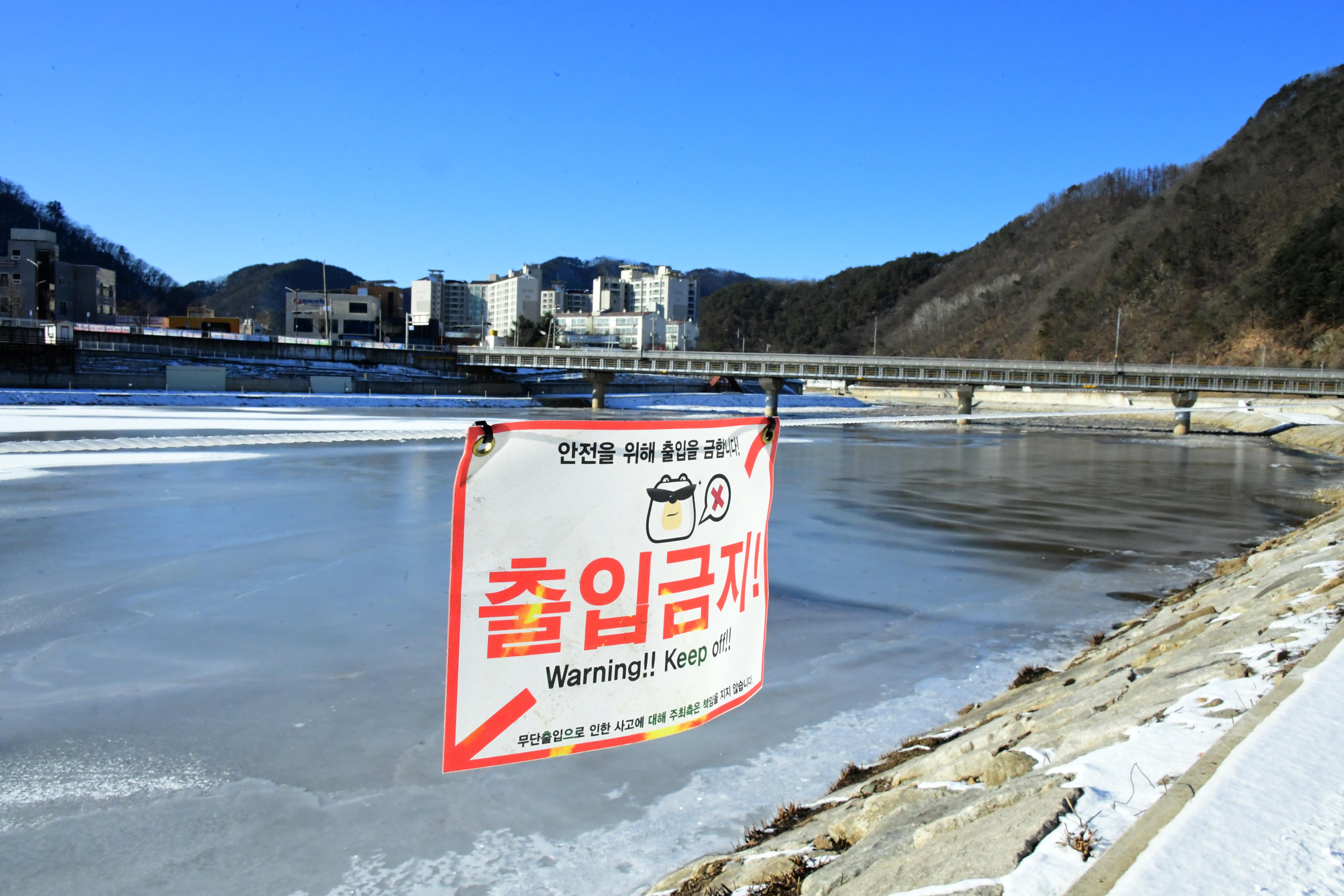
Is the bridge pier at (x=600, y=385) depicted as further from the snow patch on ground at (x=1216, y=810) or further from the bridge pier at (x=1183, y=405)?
the snow patch on ground at (x=1216, y=810)

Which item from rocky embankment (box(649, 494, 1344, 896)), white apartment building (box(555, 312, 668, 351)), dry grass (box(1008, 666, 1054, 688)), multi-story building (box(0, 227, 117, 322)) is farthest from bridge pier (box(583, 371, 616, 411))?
white apartment building (box(555, 312, 668, 351))

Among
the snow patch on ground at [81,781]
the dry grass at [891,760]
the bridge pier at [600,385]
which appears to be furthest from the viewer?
the bridge pier at [600,385]

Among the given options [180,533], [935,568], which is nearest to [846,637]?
[935,568]

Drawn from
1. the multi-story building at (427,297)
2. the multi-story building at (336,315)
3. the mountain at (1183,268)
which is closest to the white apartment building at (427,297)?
the multi-story building at (427,297)

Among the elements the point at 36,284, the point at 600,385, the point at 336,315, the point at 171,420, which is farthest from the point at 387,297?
the point at 171,420

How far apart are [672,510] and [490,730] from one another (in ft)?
2.75

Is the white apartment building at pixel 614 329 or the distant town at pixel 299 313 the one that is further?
the white apartment building at pixel 614 329

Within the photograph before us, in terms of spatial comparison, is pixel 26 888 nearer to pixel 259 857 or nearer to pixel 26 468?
pixel 259 857

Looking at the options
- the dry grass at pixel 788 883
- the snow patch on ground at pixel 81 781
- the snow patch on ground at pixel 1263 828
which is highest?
the snow patch on ground at pixel 1263 828

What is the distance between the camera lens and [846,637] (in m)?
8.54

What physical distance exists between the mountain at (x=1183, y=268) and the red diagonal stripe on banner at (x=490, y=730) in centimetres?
8788

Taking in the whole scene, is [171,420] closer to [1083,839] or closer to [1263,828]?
[1083,839]

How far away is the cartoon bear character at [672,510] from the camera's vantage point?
276 centimetres

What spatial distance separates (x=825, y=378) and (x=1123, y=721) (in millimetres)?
56816
